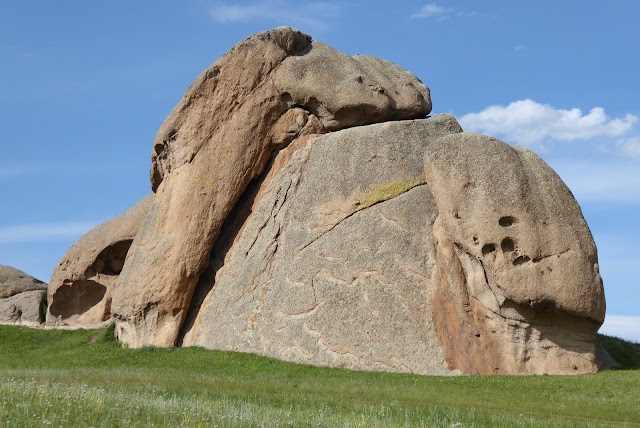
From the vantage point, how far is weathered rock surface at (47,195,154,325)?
1619 inches

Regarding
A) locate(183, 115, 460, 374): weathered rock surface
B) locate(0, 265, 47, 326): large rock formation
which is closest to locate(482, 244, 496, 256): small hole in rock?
locate(183, 115, 460, 374): weathered rock surface

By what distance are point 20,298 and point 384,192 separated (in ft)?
83.1

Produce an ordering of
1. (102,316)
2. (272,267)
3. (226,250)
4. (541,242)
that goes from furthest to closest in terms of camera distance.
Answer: (102,316)
(226,250)
(272,267)
(541,242)

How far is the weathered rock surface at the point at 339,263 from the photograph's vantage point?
25750mm

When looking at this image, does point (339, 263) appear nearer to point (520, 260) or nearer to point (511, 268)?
point (511, 268)

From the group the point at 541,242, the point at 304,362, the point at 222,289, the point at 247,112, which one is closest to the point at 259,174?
the point at 247,112

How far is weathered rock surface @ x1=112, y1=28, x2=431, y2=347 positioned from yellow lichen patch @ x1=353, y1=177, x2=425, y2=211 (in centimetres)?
451

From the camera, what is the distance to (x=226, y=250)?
1245 inches

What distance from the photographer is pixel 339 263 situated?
26922 millimetres

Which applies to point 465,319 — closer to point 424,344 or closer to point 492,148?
point 424,344

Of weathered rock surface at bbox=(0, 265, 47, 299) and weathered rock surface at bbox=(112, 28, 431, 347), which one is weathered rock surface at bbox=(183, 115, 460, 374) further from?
weathered rock surface at bbox=(0, 265, 47, 299)

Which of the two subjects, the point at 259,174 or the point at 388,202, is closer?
the point at 388,202

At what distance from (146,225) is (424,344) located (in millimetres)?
12496

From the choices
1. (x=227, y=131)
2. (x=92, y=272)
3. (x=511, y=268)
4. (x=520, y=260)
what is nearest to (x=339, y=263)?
(x=511, y=268)
